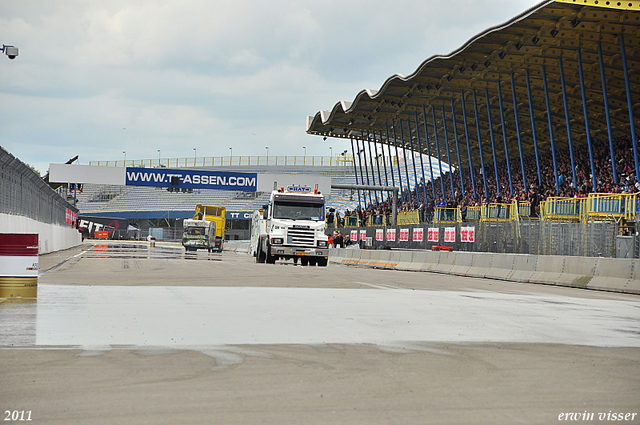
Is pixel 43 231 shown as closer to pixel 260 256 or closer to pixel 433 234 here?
pixel 260 256

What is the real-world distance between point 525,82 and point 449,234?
1677 centimetres

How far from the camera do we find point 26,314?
10.1m

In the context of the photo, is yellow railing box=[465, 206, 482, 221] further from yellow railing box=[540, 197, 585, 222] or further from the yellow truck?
the yellow truck

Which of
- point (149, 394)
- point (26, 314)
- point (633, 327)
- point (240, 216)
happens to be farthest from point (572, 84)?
point (240, 216)

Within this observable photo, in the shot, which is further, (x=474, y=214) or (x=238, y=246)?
(x=238, y=246)

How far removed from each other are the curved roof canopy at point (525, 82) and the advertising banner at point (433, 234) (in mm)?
10013

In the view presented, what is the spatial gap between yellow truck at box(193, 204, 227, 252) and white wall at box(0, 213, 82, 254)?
11.4m

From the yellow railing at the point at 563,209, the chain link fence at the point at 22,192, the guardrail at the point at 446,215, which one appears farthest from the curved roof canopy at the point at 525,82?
the chain link fence at the point at 22,192

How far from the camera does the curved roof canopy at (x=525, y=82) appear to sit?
33938 millimetres

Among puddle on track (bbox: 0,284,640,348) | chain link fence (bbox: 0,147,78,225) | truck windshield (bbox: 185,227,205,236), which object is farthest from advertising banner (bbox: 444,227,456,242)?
truck windshield (bbox: 185,227,205,236)

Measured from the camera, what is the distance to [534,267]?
2364 cm

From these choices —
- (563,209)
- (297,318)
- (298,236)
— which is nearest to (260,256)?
(298,236)

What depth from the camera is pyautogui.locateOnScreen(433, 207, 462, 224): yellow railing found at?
39.5 m

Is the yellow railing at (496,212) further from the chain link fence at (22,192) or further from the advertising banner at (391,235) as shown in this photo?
the chain link fence at (22,192)
